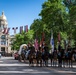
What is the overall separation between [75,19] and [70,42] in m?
13.9

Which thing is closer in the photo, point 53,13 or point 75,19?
point 75,19

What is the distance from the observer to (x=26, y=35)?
12631 cm

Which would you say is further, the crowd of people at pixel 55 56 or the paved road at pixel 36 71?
the crowd of people at pixel 55 56

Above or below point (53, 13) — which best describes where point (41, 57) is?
below

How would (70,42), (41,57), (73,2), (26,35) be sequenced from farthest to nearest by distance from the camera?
(26,35) → (70,42) → (73,2) → (41,57)

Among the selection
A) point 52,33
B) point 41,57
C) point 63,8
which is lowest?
point 41,57

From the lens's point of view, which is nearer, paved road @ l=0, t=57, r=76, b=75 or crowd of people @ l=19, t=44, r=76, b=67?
paved road @ l=0, t=57, r=76, b=75

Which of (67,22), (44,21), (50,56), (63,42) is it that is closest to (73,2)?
(67,22)

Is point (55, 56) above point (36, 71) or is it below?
above

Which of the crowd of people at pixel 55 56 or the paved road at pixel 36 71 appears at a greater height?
the crowd of people at pixel 55 56

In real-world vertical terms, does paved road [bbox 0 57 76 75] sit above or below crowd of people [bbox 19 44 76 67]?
below

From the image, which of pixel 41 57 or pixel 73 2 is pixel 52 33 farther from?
pixel 41 57

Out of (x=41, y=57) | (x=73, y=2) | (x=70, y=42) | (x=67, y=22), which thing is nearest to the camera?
(x=41, y=57)

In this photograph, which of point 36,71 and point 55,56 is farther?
point 55,56
